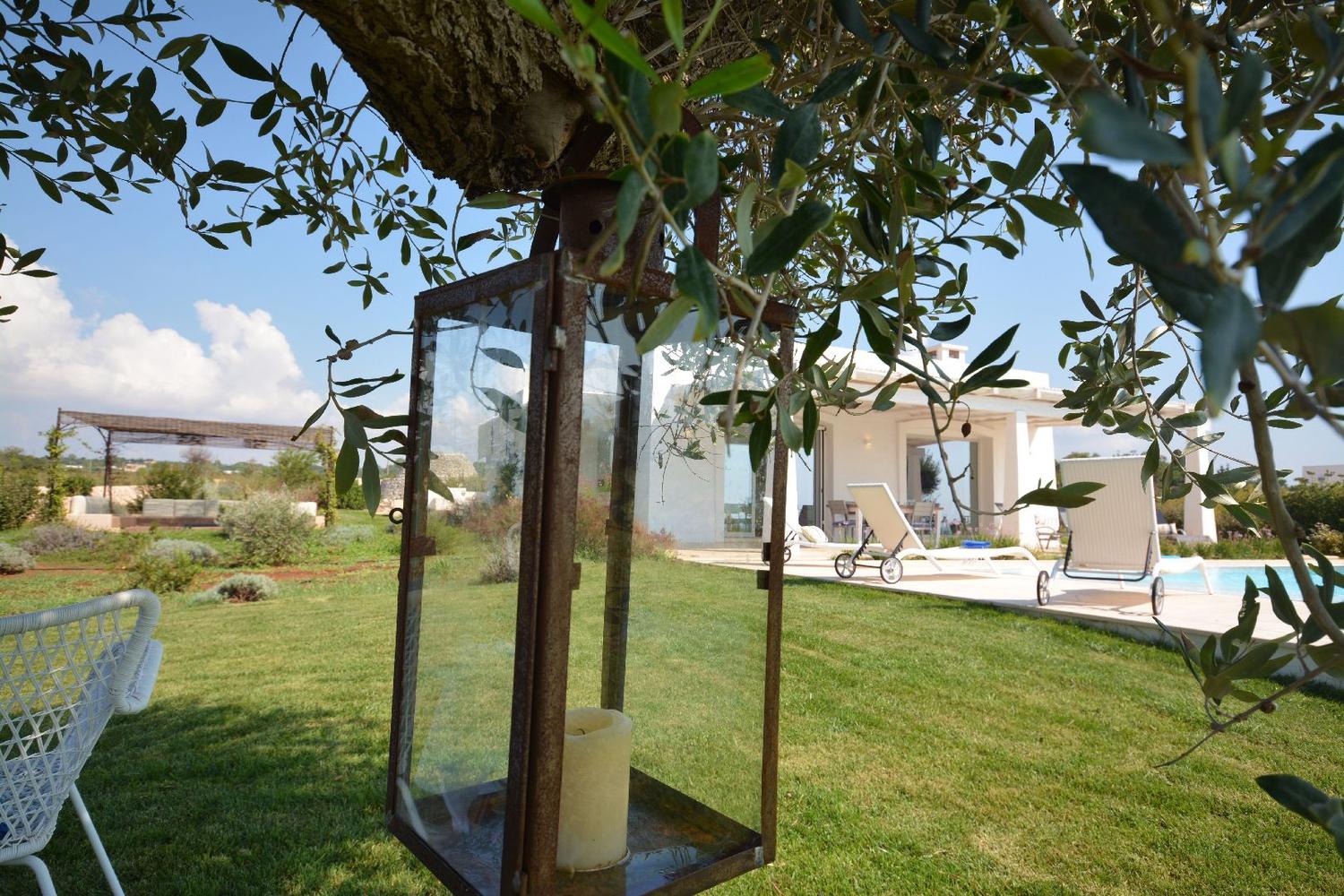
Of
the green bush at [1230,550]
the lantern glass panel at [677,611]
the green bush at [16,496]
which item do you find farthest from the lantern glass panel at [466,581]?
the green bush at [1230,550]

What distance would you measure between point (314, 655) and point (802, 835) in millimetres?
4138

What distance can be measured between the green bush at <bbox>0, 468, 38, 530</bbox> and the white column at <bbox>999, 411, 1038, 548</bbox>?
56.9ft

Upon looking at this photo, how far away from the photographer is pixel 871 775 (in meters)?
3.31

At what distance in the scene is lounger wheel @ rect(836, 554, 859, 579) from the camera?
9.12 metres

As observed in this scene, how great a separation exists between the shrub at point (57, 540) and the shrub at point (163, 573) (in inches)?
106

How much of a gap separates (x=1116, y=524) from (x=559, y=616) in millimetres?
7947

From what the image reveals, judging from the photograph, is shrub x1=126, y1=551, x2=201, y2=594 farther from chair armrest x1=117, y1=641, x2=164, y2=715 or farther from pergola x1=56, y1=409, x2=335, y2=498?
chair armrest x1=117, y1=641, x2=164, y2=715

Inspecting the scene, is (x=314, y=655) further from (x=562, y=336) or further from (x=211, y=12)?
(x=562, y=336)

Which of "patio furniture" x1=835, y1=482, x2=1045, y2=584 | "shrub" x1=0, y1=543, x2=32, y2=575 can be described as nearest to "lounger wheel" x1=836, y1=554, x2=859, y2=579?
"patio furniture" x1=835, y1=482, x2=1045, y2=584

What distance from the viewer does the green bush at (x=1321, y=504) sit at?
15141mm

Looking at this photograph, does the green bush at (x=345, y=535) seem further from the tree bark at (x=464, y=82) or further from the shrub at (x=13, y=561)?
the tree bark at (x=464, y=82)

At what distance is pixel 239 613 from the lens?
7250 mm

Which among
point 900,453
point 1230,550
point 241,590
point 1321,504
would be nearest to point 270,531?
point 241,590

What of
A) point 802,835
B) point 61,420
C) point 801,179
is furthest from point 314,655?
point 61,420
